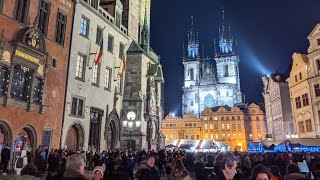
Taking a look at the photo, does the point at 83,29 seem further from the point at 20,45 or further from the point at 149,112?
the point at 149,112

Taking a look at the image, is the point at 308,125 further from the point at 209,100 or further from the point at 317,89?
the point at 209,100

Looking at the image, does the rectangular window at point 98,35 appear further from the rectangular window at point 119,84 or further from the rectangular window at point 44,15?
the rectangular window at point 44,15

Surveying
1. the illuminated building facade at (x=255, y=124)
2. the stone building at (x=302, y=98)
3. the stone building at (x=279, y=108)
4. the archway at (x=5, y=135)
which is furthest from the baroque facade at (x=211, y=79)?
the archway at (x=5, y=135)

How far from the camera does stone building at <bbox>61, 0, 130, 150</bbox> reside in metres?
26.0

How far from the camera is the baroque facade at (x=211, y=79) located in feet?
364

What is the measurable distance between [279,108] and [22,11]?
152 ft


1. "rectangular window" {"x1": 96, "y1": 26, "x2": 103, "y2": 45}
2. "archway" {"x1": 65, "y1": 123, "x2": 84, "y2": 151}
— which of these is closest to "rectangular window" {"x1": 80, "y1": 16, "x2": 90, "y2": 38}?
"rectangular window" {"x1": 96, "y1": 26, "x2": 103, "y2": 45}

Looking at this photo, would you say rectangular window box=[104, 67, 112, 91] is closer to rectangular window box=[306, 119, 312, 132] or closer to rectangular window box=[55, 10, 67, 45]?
rectangular window box=[55, 10, 67, 45]

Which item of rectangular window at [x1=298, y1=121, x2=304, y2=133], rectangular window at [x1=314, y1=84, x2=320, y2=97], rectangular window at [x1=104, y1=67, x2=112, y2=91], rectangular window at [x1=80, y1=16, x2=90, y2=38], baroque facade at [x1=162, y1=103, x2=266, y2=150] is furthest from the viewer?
baroque facade at [x1=162, y1=103, x2=266, y2=150]

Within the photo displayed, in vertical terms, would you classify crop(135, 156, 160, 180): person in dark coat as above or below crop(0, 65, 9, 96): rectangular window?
below

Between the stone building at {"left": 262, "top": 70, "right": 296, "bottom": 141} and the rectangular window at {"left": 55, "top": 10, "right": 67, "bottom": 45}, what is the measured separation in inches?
1561

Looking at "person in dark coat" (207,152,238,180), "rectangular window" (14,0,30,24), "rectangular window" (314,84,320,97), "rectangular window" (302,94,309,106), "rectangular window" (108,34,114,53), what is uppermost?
"rectangular window" (108,34,114,53)

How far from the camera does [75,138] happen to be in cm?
2638

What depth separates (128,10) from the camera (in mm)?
37750
